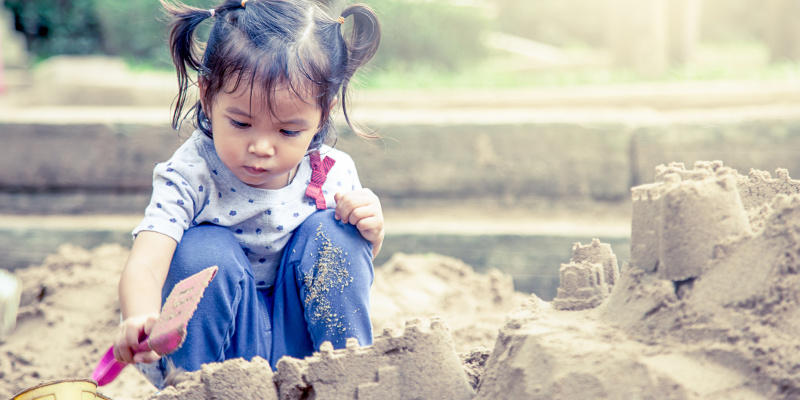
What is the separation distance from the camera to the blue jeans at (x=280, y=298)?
1.51 metres

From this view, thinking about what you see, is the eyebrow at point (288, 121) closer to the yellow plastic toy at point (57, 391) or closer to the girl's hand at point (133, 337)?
the girl's hand at point (133, 337)

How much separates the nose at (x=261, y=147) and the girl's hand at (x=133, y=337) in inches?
15.9

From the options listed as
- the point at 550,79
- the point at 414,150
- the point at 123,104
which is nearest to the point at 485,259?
the point at 414,150

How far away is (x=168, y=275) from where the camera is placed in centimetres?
153

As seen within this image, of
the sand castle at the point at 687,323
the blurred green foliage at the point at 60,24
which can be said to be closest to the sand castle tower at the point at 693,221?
the sand castle at the point at 687,323

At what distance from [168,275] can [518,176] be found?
2055 mm

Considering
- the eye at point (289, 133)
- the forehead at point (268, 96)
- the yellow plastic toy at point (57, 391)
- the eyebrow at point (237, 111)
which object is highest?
the forehead at point (268, 96)

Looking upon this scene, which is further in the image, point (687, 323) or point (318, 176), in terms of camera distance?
point (318, 176)

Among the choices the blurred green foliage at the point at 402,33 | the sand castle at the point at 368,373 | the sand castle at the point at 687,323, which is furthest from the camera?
the blurred green foliage at the point at 402,33

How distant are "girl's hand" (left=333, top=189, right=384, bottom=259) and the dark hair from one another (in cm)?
20

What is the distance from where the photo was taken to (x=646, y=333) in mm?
1132

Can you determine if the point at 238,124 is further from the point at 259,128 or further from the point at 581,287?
the point at 581,287

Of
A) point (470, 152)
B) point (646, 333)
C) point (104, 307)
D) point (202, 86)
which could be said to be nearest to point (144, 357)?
point (202, 86)

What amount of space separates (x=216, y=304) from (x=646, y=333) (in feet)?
3.00
